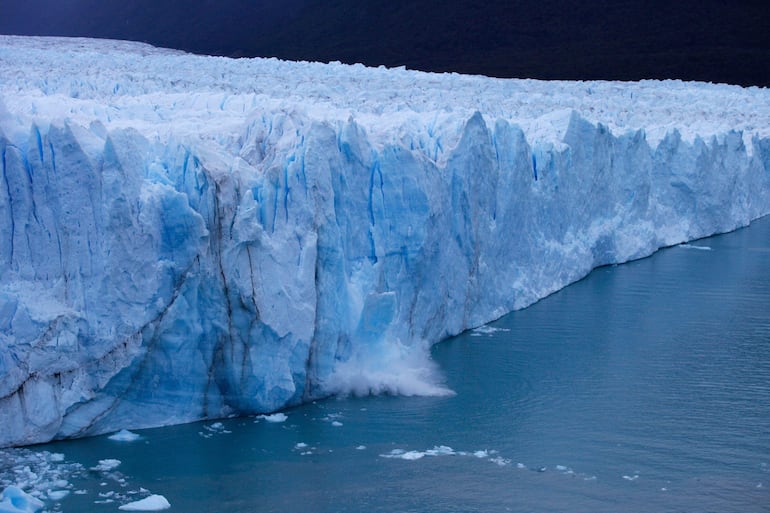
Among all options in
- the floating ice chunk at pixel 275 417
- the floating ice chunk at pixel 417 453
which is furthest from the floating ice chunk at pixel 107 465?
the floating ice chunk at pixel 417 453

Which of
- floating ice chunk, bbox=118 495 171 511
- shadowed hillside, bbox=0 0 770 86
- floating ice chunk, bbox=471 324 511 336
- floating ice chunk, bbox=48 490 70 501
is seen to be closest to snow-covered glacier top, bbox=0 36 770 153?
floating ice chunk, bbox=471 324 511 336

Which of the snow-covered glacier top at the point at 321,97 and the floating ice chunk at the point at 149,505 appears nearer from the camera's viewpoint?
the floating ice chunk at the point at 149,505

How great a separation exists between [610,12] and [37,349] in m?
21.1

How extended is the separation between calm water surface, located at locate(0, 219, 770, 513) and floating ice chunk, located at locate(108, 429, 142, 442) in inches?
1.5

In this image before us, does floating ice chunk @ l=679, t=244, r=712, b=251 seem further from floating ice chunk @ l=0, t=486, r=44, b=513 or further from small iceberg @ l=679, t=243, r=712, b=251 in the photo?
floating ice chunk @ l=0, t=486, r=44, b=513

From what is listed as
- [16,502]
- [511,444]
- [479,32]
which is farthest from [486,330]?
[479,32]

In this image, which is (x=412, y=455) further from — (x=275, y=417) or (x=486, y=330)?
(x=486, y=330)

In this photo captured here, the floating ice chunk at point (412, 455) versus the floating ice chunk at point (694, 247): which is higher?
the floating ice chunk at point (694, 247)

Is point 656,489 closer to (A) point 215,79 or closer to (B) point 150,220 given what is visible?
(B) point 150,220

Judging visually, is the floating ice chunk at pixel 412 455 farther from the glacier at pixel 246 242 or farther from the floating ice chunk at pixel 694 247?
the floating ice chunk at pixel 694 247

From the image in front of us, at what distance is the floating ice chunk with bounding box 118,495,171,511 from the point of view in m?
4.38

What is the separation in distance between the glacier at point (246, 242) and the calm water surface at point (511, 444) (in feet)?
0.79

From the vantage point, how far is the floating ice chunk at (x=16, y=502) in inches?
162

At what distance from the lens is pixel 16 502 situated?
13.8 feet
